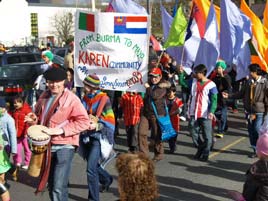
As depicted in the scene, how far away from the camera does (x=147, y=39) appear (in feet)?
26.1

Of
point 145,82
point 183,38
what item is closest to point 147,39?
point 145,82

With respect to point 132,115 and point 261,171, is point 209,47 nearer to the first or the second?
point 132,115

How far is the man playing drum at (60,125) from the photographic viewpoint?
Answer: 5.23 metres

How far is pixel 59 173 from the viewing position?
524cm

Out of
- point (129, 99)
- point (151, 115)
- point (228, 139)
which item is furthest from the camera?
point (228, 139)

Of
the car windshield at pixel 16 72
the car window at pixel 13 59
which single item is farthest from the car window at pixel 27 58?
the car windshield at pixel 16 72

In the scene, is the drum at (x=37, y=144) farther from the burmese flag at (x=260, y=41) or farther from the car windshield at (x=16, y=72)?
the car windshield at (x=16, y=72)

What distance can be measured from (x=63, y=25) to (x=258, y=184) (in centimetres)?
7661

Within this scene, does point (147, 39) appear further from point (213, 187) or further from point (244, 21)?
point (244, 21)

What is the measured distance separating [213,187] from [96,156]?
1.91 m

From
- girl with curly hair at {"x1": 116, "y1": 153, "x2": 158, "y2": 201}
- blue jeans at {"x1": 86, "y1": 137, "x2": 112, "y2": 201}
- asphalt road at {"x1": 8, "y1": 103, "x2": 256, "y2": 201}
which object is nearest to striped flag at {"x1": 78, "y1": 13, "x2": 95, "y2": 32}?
asphalt road at {"x1": 8, "y1": 103, "x2": 256, "y2": 201}

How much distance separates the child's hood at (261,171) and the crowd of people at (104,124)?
0.02 meters

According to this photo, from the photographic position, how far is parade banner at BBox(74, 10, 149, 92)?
26.2ft

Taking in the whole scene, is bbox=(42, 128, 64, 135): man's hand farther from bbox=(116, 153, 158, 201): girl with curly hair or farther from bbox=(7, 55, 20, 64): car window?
bbox=(7, 55, 20, 64): car window
